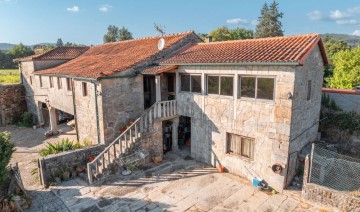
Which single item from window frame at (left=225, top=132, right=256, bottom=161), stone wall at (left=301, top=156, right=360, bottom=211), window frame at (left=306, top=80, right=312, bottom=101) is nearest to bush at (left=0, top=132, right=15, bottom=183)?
window frame at (left=225, top=132, right=256, bottom=161)

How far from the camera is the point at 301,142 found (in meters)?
11.9

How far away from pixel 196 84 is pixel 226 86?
203 cm

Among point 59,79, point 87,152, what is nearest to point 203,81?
point 87,152

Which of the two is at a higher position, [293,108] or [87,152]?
[293,108]

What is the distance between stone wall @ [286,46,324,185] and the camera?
34.8 ft

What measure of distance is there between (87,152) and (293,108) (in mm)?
10741

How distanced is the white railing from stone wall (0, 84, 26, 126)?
1933cm

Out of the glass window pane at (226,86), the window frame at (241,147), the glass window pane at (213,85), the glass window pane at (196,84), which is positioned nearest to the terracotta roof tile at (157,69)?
the glass window pane at (196,84)

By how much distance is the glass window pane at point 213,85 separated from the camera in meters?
12.8

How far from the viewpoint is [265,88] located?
10859mm

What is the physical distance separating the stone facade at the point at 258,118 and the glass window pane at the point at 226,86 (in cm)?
26

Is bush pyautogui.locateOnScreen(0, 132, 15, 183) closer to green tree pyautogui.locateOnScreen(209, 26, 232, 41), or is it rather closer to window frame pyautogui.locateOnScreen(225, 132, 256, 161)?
window frame pyautogui.locateOnScreen(225, 132, 256, 161)

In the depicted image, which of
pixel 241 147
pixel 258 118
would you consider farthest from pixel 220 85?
pixel 241 147

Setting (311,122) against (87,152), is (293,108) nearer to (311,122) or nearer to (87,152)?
(311,122)
